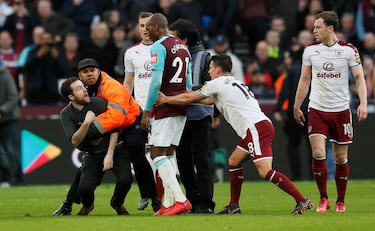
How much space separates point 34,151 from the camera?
2442cm

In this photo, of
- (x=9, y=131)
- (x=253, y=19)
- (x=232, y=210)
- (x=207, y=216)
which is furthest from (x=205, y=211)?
(x=253, y=19)

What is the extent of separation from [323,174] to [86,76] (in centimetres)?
316

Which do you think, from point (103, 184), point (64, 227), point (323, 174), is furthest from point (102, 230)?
point (103, 184)

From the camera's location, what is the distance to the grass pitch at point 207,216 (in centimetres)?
1293

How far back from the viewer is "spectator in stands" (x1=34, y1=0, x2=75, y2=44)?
89.5 feet

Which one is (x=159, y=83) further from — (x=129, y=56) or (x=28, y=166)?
(x=28, y=166)

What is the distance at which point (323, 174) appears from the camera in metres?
15.5

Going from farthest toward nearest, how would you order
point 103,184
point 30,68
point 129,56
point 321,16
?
point 30,68, point 103,184, point 129,56, point 321,16

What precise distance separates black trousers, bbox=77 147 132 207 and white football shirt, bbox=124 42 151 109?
1.62 metres

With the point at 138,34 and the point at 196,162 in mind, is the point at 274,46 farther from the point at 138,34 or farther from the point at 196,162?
the point at 196,162

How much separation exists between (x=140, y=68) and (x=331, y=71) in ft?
8.99

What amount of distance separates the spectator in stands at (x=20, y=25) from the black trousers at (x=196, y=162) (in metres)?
12.1

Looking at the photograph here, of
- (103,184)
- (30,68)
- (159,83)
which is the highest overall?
(159,83)

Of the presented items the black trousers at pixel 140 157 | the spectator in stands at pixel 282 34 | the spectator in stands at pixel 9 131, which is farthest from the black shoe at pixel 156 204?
the spectator in stands at pixel 282 34
